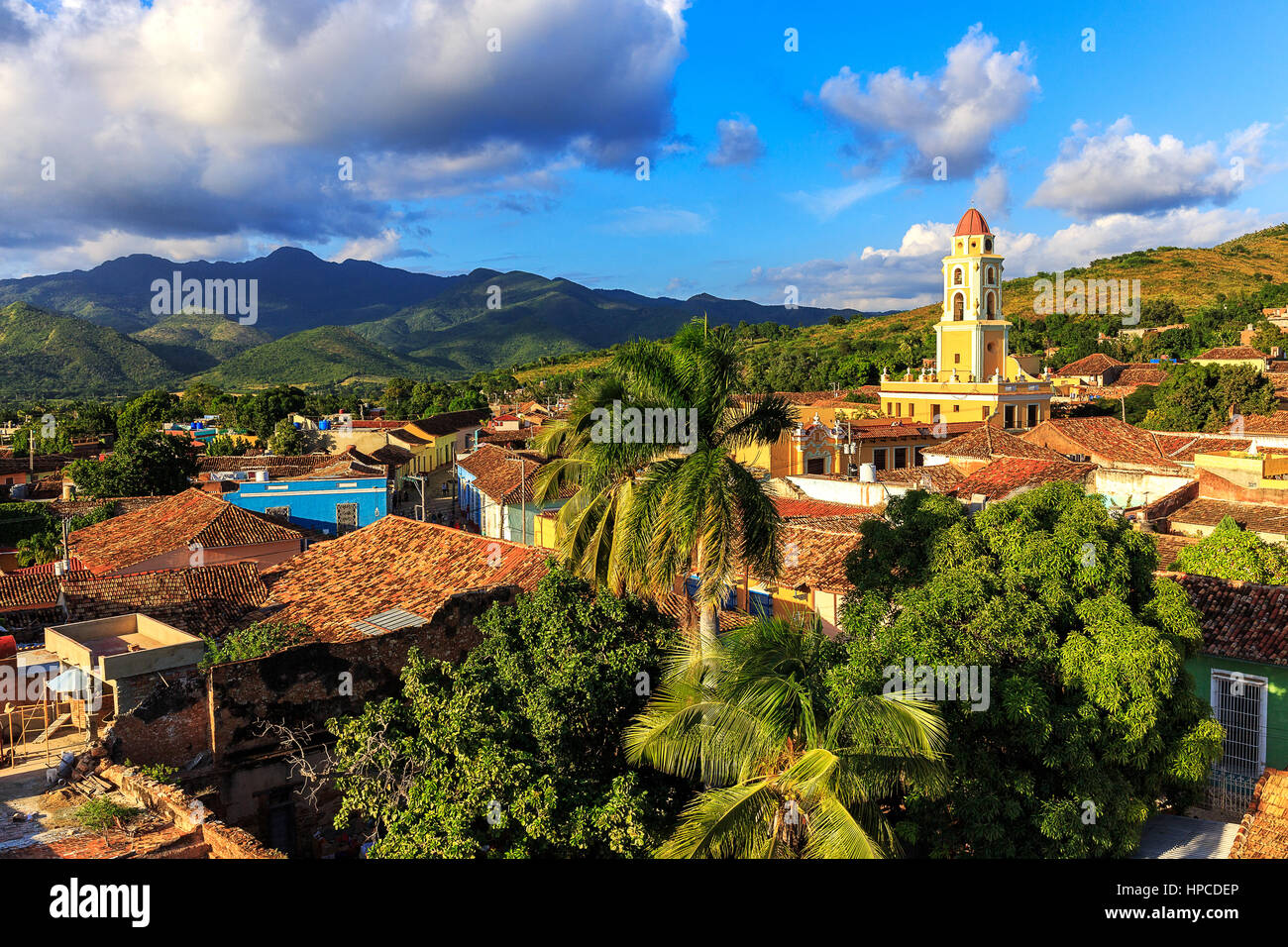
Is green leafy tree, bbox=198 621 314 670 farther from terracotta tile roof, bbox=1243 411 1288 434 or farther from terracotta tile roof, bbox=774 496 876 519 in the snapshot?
terracotta tile roof, bbox=1243 411 1288 434

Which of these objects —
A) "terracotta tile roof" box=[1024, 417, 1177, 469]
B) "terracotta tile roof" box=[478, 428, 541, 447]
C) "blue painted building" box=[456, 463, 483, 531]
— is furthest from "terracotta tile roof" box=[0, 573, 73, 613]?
"terracotta tile roof" box=[1024, 417, 1177, 469]

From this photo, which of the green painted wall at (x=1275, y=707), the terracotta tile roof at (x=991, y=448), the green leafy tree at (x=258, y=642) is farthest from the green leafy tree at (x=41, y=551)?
the green painted wall at (x=1275, y=707)

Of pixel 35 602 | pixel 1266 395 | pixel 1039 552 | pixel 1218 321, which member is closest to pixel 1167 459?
pixel 1266 395

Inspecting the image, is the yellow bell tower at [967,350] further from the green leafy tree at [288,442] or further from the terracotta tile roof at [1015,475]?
the green leafy tree at [288,442]

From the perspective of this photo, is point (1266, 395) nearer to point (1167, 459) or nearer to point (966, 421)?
point (966, 421)

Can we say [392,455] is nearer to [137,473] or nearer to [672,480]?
[137,473]

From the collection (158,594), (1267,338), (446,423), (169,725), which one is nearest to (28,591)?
(158,594)
